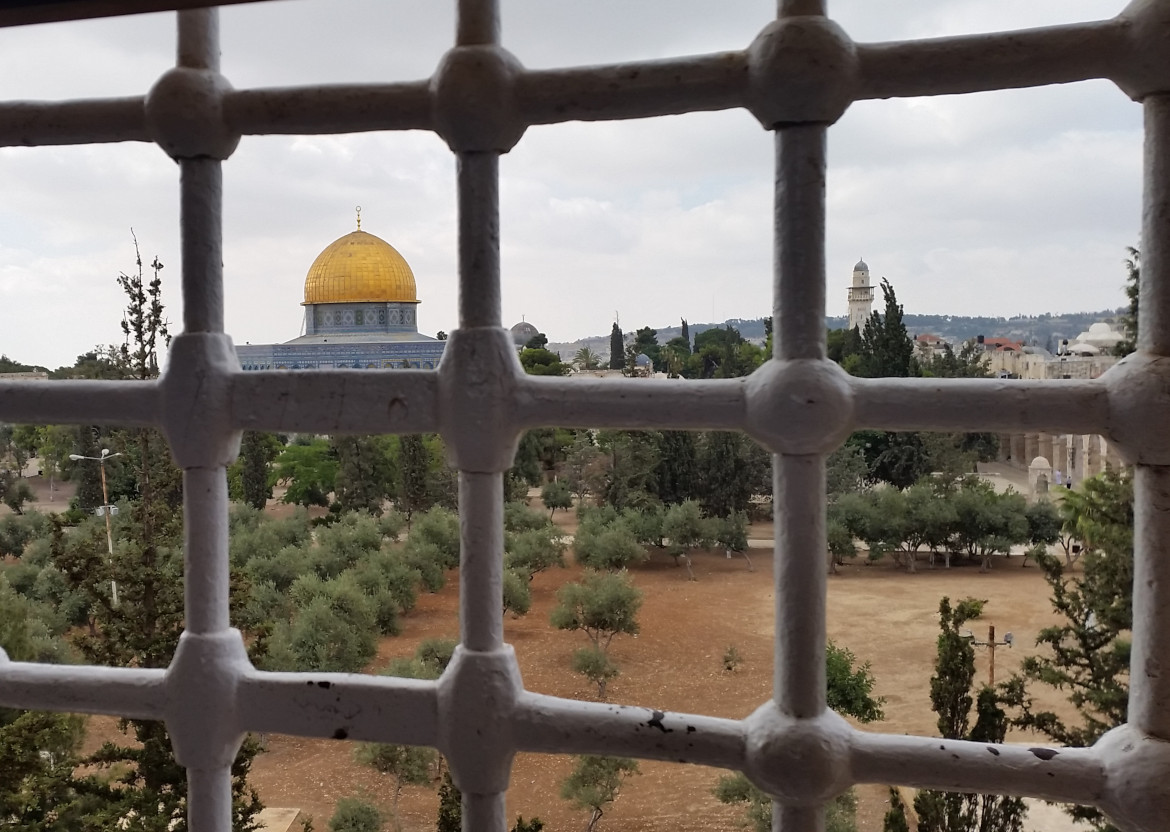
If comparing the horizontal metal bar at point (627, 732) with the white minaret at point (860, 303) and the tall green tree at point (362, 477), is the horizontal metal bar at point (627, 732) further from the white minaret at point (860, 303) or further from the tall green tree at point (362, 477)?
the tall green tree at point (362, 477)

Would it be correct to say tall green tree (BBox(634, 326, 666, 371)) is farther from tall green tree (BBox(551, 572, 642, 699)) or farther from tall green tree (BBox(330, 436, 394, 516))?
tall green tree (BBox(330, 436, 394, 516))

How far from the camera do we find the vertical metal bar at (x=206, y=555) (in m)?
1.07

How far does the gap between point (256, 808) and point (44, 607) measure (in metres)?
4.76

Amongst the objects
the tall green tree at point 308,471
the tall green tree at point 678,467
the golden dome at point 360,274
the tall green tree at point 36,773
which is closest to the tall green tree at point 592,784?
the tall green tree at point 36,773

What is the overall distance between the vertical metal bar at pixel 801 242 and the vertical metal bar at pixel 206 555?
0.67 m

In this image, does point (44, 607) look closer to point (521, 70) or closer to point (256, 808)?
point (256, 808)

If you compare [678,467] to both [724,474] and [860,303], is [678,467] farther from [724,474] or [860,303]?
[860,303]

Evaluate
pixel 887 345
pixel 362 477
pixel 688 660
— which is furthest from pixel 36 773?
pixel 362 477

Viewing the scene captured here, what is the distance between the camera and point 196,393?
3.45ft

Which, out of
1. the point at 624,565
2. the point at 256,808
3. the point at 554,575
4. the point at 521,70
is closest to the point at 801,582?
the point at 521,70

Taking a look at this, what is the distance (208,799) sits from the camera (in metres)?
1.08

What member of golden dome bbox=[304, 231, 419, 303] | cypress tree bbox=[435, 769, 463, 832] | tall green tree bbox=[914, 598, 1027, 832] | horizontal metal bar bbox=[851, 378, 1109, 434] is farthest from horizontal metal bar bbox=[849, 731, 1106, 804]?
golden dome bbox=[304, 231, 419, 303]

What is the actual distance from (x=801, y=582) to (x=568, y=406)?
0.30 m

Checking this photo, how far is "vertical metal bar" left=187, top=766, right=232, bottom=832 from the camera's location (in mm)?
1076
